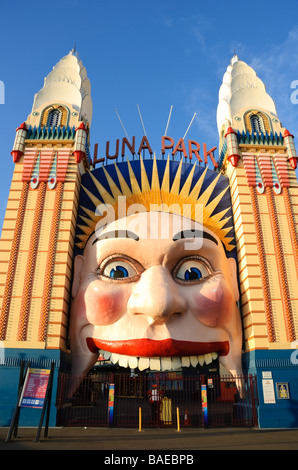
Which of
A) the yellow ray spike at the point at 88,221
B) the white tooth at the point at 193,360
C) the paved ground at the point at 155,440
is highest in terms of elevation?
the yellow ray spike at the point at 88,221

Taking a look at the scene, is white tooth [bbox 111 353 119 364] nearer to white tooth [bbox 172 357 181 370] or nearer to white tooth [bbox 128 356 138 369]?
white tooth [bbox 128 356 138 369]

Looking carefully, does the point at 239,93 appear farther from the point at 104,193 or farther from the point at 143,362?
the point at 143,362

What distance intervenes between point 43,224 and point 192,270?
6304mm

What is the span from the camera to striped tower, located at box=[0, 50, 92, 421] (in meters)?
12.3

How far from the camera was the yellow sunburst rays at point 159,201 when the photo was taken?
47.1 feet

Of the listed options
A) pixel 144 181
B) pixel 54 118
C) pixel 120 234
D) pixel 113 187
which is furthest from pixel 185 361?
pixel 54 118

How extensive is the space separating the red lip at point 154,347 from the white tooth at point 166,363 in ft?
0.70

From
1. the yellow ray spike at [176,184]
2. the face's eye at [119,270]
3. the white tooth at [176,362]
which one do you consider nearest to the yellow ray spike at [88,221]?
the face's eye at [119,270]

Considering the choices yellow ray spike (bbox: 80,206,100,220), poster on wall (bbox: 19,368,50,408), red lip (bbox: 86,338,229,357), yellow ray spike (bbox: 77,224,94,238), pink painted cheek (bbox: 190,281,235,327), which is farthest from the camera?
yellow ray spike (bbox: 80,206,100,220)

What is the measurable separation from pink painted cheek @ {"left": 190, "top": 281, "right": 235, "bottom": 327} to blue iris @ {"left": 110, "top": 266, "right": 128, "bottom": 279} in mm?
2625

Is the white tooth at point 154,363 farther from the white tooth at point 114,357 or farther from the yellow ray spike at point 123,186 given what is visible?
the yellow ray spike at point 123,186

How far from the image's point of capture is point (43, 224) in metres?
14.0

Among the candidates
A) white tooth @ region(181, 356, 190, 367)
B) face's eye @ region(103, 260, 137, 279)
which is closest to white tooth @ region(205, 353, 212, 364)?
white tooth @ region(181, 356, 190, 367)
